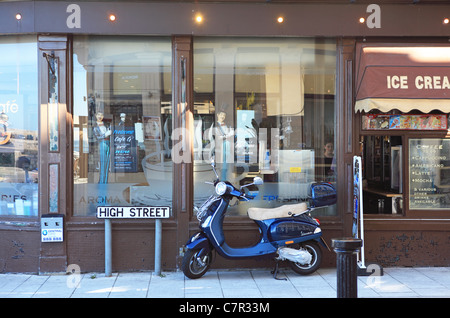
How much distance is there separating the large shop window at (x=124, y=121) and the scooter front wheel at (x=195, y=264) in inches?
46.1

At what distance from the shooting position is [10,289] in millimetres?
6281

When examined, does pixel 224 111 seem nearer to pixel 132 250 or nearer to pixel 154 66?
pixel 154 66

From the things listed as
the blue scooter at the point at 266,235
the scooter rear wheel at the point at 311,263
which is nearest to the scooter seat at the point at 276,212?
the blue scooter at the point at 266,235

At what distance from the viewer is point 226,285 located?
21.0 ft

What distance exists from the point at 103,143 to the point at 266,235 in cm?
284

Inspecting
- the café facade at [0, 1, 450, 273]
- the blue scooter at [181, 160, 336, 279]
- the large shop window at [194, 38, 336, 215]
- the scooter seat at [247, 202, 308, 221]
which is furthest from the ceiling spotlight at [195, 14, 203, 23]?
the scooter seat at [247, 202, 308, 221]

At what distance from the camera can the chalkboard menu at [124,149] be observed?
7.47 meters

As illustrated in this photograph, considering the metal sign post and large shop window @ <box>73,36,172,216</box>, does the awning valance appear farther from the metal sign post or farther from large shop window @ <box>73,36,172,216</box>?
the metal sign post

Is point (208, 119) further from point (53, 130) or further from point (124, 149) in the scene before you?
point (53, 130)

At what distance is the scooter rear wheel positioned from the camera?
6777 millimetres

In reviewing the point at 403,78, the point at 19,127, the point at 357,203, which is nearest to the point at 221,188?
the point at 357,203

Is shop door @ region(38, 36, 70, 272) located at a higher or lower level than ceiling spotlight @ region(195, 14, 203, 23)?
lower

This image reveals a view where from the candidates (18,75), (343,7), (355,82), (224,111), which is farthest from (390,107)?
(18,75)

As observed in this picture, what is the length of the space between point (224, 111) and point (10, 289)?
3909 mm
